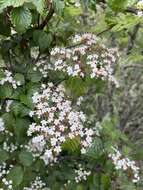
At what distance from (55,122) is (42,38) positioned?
1.32 feet

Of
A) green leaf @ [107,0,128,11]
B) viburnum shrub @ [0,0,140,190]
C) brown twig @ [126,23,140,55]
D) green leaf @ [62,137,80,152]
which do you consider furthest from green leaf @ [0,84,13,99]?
brown twig @ [126,23,140,55]

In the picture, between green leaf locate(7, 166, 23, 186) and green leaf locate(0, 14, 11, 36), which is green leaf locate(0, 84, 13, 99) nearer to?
green leaf locate(0, 14, 11, 36)

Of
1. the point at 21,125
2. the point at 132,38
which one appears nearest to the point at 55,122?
the point at 21,125

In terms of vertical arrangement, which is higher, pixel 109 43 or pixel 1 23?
pixel 109 43

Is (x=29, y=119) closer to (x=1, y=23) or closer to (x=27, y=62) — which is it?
(x=27, y=62)

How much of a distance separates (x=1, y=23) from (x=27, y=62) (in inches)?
10.4

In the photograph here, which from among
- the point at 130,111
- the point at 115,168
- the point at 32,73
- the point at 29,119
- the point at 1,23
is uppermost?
the point at 130,111

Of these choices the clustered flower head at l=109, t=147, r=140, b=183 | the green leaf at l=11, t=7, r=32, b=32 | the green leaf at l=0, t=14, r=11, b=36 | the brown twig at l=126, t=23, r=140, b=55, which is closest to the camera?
the green leaf at l=11, t=7, r=32, b=32

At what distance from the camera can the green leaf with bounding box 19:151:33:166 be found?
2.24m

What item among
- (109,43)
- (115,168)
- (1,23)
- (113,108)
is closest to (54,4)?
(1,23)

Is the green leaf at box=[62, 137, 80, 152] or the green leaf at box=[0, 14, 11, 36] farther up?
the green leaf at box=[0, 14, 11, 36]

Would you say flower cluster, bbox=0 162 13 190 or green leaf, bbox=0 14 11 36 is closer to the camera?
green leaf, bbox=0 14 11 36

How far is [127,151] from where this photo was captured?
2396 millimetres

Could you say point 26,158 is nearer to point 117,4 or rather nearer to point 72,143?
point 72,143
